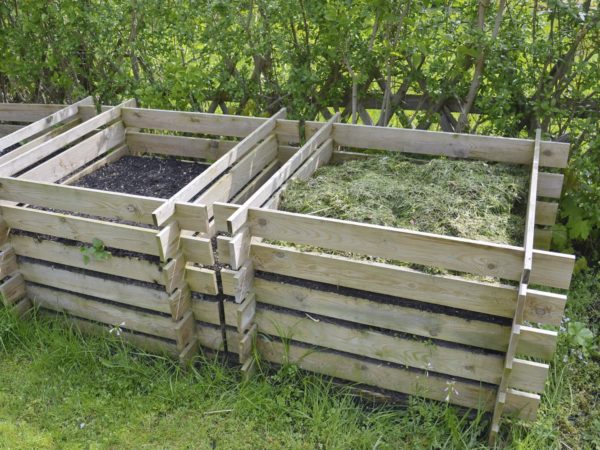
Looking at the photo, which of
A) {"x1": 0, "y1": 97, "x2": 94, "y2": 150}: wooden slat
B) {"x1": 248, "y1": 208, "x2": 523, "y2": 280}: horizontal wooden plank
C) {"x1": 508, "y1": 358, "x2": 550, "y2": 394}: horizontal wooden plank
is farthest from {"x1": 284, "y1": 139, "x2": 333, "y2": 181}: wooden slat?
{"x1": 0, "y1": 97, "x2": 94, "y2": 150}: wooden slat

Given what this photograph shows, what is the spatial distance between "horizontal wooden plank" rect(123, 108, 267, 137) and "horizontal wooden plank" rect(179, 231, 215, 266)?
4.49ft

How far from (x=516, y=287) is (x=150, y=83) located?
397 cm

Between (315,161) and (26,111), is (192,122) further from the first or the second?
(26,111)

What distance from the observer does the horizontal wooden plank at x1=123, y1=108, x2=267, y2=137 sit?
14.6 ft

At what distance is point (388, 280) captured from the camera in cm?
297

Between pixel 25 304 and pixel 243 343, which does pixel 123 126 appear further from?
pixel 243 343

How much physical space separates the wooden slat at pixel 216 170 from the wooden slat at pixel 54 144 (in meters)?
1.06

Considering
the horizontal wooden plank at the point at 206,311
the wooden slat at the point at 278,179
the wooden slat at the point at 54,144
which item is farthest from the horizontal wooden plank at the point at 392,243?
the wooden slat at the point at 54,144

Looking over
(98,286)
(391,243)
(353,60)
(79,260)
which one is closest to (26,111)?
(79,260)

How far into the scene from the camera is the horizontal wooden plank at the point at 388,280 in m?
2.81

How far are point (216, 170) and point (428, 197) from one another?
4.56 feet

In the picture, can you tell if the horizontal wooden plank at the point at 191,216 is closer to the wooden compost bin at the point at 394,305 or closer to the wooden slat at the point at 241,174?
the wooden compost bin at the point at 394,305

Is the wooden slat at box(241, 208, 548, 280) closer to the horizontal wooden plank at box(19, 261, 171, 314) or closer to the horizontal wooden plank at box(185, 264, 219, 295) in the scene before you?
the horizontal wooden plank at box(185, 264, 219, 295)

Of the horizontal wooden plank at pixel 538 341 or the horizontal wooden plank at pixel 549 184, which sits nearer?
the horizontal wooden plank at pixel 538 341
